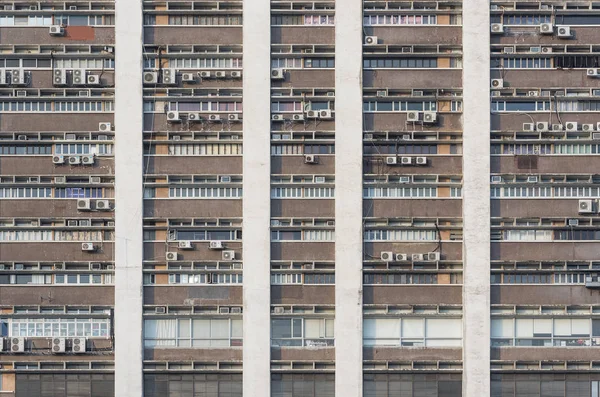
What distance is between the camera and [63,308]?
90.3 feet

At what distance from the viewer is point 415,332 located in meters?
27.6

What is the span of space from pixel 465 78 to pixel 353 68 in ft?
13.0

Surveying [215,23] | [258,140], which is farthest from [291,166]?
[215,23]

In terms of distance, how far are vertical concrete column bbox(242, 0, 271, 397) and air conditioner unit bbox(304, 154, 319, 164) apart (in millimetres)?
1316

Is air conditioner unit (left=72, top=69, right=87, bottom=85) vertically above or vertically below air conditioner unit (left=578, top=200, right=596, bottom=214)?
above

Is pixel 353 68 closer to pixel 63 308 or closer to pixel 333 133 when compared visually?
pixel 333 133

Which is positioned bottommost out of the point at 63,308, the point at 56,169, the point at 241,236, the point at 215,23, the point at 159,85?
the point at 63,308

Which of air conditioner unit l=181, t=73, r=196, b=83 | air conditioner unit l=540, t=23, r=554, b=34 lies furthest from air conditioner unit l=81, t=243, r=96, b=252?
air conditioner unit l=540, t=23, r=554, b=34

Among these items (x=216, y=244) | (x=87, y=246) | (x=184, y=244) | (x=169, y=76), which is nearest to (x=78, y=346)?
(x=87, y=246)

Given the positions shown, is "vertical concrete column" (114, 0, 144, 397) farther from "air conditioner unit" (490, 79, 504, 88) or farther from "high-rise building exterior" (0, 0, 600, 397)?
"air conditioner unit" (490, 79, 504, 88)

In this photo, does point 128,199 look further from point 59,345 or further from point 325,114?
point 325,114

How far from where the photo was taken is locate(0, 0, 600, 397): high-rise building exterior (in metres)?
27.3

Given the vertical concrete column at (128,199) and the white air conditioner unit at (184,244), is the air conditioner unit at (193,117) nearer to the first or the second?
the vertical concrete column at (128,199)

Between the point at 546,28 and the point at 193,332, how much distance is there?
1656 centimetres
